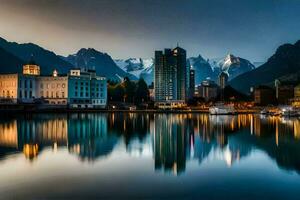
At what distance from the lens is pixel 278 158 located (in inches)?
846

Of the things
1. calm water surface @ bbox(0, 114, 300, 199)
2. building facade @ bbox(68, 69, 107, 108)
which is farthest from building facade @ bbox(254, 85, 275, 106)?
calm water surface @ bbox(0, 114, 300, 199)

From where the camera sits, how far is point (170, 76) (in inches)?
7357

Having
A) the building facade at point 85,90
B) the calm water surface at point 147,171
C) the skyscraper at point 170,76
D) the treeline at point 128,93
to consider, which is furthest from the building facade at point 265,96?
the calm water surface at point 147,171

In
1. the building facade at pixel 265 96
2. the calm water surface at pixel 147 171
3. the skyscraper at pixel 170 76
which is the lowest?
the calm water surface at pixel 147 171

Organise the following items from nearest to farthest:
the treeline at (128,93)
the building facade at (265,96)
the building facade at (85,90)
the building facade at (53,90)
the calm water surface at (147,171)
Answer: the calm water surface at (147,171) → the building facade at (53,90) → the building facade at (85,90) → the treeline at (128,93) → the building facade at (265,96)

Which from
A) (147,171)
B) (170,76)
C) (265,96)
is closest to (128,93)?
(170,76)

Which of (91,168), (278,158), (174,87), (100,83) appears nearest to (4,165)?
(91,168)

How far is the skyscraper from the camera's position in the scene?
18325cm

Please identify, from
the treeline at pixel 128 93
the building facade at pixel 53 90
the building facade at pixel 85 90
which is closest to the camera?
the building facade at pixel 53 90

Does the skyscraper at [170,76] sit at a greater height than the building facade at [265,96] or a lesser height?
greater

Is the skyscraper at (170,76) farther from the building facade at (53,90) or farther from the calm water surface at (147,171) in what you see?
the calm water surface at (147,171)

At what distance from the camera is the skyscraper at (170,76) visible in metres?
183

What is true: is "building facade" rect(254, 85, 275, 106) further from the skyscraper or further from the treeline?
the treeline

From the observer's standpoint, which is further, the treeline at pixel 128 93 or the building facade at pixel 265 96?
the building facade at pixel 265 96
